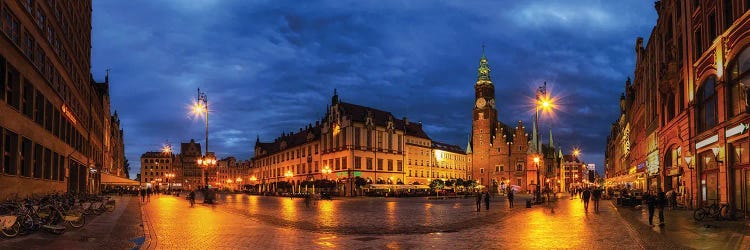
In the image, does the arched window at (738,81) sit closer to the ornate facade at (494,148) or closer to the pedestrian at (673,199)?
the pedestrian at (673,199)

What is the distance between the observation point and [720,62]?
2628cm

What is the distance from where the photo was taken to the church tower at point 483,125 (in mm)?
139000

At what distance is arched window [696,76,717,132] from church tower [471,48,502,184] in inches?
4280

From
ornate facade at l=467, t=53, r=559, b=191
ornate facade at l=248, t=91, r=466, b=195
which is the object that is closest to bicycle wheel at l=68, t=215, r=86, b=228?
Answer: ornate facade at l=248, t=91, r=466, b=195

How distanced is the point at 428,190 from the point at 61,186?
6394cm

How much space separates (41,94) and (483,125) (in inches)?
4607

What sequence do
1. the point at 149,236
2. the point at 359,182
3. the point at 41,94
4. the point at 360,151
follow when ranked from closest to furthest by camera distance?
the point at 149,236
the point at 41,94
the point at 359,182
the point at 360,151

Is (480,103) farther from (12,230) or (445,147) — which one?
(12,230)

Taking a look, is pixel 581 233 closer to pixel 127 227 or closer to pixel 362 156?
pixel 127 227

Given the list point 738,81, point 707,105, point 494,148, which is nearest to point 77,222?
point 738,81

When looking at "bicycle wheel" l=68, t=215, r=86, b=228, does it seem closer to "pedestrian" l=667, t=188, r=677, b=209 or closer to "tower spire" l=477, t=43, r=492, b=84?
"pedestrian" l=667, t=188, r=677, b=209

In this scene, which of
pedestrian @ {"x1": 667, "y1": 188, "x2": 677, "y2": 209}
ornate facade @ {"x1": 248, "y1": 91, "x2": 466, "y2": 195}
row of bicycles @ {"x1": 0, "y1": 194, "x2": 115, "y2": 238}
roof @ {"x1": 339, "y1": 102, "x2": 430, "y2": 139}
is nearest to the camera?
row of bicycles @ {"x1": 0, "y1": 194, "x2": 115, "y2": 238}

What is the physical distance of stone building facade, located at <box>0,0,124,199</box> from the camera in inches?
998

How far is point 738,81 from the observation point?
25016mm
